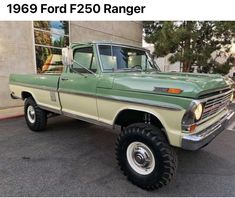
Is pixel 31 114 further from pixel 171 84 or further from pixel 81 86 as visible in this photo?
pixel 171 84

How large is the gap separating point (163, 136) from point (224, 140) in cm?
275

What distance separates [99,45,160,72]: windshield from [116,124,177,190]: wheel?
1.21m

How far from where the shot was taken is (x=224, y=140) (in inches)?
190

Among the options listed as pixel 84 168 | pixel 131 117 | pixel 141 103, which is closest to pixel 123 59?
pixel 131 117

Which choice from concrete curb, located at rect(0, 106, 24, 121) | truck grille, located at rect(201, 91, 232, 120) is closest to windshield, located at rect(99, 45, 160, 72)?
truck grille, located at rect(201, 91, 232, 120)

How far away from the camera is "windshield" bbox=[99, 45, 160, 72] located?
11.9 feet

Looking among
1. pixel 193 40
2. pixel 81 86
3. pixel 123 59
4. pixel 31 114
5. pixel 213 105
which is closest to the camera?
pixel 213 105

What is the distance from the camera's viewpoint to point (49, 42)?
9.08m

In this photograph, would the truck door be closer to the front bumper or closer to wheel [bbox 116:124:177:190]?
wheel [bbox 116:124:177:190]

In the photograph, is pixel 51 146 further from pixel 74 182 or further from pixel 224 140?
pixel 224 140

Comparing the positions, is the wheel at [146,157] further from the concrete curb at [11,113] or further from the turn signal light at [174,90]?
the concrete curb at [11,113]

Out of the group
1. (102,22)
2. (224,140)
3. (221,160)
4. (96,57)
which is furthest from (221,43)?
(96,57)

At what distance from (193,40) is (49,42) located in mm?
6414

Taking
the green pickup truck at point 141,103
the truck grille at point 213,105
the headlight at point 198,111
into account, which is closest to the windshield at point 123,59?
the green pickup truck at point 141,103
